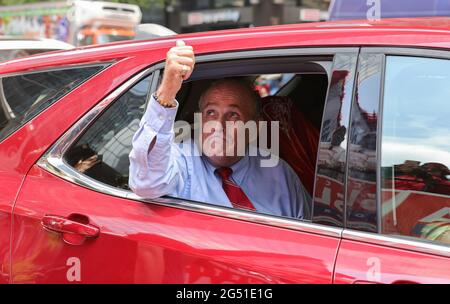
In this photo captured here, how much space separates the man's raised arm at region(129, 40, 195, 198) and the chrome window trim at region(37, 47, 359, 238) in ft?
0.19

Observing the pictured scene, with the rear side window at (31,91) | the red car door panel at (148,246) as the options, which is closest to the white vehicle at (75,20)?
the rear side window at (31,91)

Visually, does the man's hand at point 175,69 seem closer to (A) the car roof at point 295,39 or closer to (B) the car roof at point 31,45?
(A) the car roof at point 295,39

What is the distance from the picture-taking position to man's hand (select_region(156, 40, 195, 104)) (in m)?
1.80

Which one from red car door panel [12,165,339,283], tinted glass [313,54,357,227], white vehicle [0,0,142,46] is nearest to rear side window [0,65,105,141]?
red car door panel [12,165,339,283]

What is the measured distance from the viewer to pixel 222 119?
229 centimetres

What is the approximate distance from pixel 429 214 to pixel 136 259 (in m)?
→ 0.88

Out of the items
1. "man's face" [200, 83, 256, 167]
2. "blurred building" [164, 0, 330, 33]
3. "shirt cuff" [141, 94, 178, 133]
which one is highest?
"shirt cuff" [141, 94, 178, 133]

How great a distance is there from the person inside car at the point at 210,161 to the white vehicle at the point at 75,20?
209 inches

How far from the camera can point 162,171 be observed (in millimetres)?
1918

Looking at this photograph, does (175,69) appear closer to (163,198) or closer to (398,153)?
(163,198)

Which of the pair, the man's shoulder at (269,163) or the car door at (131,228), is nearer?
the car door at (131,228)

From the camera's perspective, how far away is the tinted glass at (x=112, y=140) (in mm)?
2004

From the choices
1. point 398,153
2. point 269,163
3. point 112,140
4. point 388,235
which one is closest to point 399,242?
point 388,235

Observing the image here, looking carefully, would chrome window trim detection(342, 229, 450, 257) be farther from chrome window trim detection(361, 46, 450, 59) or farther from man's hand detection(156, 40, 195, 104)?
man's hand detection(156, 40, 195, 104)
